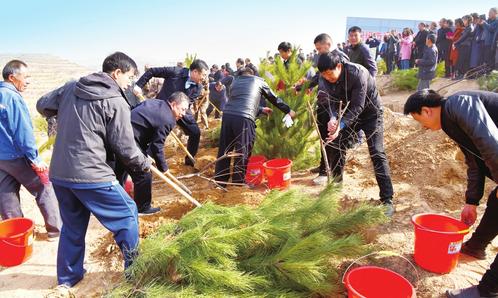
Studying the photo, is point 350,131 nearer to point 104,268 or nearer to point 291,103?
point 291,103

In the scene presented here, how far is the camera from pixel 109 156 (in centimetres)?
293

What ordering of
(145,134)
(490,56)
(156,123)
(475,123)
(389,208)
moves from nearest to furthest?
1. (475,123)
2. (389,208)
3. (156,123)
4. (145,134)
5. (490,56)

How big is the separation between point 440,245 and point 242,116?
8.43ft

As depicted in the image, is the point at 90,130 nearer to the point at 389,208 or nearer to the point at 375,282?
the point at 375,282

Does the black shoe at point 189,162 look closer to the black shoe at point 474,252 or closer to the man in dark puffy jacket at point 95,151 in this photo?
the man in dark puffy jacket at point 95,151

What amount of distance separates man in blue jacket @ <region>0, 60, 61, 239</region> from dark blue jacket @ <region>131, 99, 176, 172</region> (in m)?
0.98

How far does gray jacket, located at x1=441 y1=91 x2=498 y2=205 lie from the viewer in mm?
2084

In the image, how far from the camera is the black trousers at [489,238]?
231 centimetres

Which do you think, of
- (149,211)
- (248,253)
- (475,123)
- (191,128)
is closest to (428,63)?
(191,128)

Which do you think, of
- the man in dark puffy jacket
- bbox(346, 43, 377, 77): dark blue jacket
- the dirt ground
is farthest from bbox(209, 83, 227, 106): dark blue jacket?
the man in dark puffy jacket

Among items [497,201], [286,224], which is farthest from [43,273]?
[497,201]

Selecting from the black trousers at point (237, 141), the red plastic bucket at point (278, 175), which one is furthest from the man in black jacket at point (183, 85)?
the red plastic bucket at point (278, 175)

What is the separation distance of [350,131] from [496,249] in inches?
68.5

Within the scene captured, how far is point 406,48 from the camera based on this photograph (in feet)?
35.9
